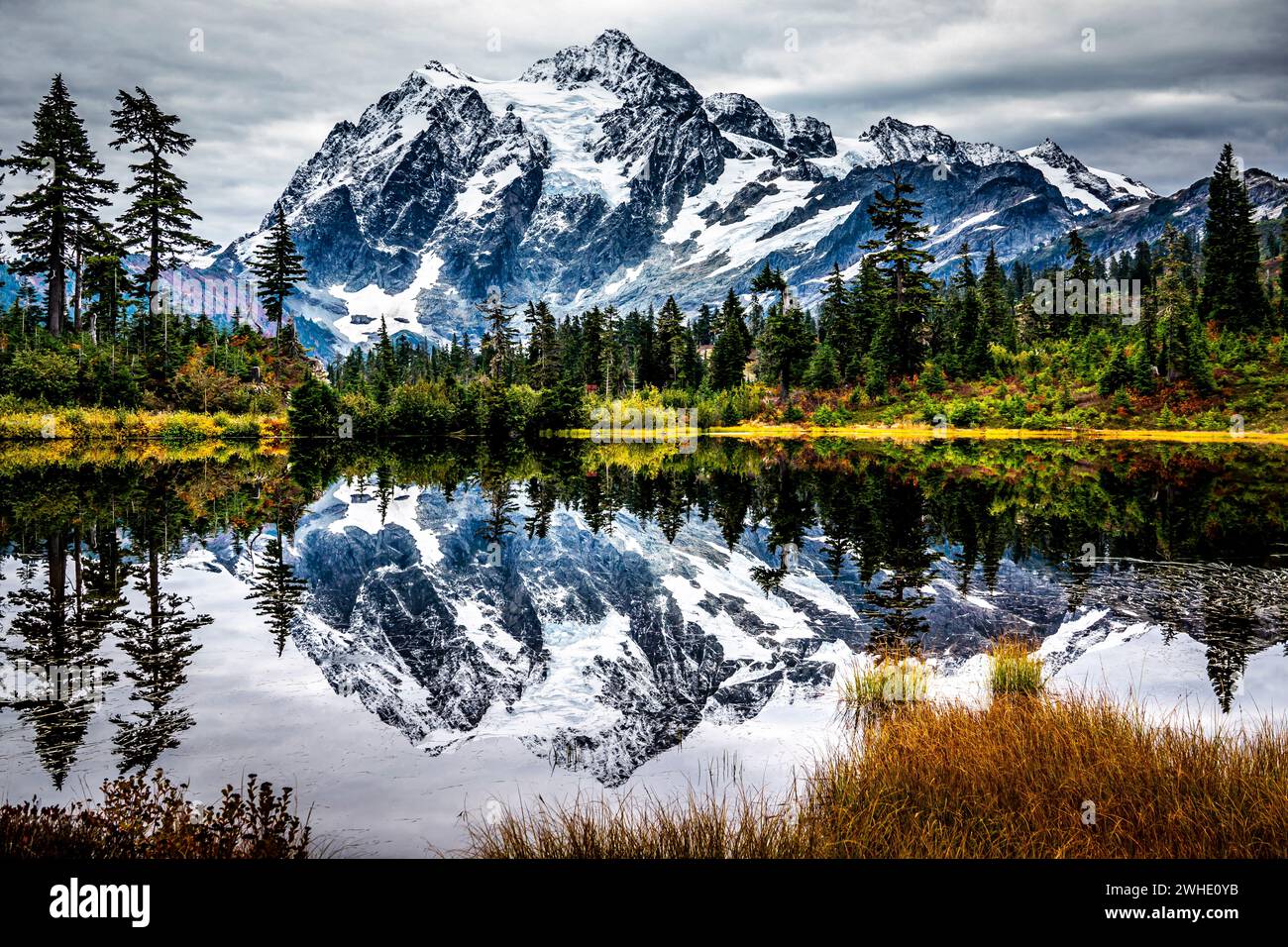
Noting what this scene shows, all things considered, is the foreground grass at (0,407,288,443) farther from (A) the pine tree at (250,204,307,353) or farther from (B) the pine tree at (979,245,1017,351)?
(B) the pine tree at (979,245,1017,351)

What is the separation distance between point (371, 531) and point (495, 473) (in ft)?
55.3

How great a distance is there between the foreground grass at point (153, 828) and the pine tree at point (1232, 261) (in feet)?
231

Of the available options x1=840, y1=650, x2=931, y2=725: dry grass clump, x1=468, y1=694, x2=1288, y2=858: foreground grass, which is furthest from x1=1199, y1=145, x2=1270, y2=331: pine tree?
x1=468, y1=694, x2=1288, y2=858: foreground grass

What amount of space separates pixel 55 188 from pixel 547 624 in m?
53.1

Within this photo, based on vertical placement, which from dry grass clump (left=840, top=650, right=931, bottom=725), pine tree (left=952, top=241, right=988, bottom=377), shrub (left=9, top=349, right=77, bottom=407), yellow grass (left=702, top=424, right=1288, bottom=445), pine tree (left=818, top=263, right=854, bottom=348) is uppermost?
pine tree (left=818, top=263, right=854, bottom=348)

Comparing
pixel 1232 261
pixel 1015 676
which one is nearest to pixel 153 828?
pixel 1015 676

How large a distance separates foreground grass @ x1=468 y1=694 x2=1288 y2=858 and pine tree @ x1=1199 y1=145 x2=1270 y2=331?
217 feet

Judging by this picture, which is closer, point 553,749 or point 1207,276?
point 553,749

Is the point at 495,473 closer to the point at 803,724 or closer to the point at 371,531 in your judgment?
the point at 371,531

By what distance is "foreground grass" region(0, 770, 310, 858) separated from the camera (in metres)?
5.36

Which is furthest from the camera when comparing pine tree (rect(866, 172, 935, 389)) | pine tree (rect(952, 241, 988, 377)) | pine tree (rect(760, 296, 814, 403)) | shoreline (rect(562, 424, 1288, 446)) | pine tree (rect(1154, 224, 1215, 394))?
pine tree (rect(760, 296, 814, 403))

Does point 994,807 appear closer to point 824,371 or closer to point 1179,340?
point 1179,340
